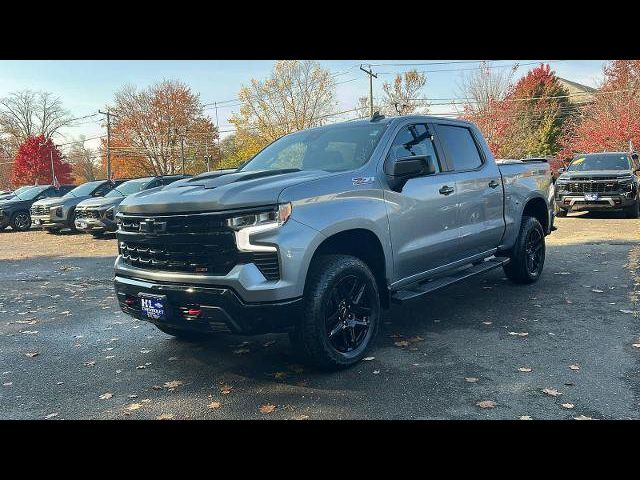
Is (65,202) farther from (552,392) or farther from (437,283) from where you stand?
(552,392)

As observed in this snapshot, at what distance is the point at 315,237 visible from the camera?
3.78 meters

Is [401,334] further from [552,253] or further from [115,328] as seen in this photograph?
[552,253]

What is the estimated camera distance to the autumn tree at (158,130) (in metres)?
54.5

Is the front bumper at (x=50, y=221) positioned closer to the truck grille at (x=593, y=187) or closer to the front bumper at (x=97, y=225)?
→ the front bumper at (x=97, y=225)

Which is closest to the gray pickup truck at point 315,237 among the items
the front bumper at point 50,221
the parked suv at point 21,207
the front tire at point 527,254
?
the front tire at point 527,254

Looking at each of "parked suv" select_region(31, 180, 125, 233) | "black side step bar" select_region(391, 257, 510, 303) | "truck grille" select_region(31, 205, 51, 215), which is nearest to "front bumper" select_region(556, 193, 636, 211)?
"black side step bar" select_region(391, 257, 510, 303)

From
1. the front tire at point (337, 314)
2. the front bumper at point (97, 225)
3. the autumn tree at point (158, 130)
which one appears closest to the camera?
the front tire at point (337, 314)

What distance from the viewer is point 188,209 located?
3734 mm

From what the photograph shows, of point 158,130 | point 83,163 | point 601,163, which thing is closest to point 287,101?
point 158,130

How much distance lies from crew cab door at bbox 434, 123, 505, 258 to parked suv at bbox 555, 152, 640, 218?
9375 millimetres

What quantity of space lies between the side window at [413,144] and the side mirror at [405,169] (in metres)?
0.18

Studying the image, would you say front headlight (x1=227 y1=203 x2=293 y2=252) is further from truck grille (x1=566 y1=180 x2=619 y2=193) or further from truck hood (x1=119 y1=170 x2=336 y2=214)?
truck grille (x1=566 y1=180 x2=619 y2=193)

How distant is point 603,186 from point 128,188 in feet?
44.2

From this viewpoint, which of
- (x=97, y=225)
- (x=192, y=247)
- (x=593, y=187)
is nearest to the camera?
(x=192, y=247)
